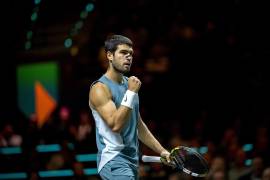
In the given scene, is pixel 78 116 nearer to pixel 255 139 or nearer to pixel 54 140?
pixel 54 140

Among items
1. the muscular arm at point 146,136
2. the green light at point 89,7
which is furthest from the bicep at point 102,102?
the green light at point 89,7

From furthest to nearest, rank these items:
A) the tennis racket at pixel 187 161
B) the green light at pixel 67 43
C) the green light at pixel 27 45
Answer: the green light at pixel 27 45, the green light at pixel 67 43, the tennis racket at pixel 187 161

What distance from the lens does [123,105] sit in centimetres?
501

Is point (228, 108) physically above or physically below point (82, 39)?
below

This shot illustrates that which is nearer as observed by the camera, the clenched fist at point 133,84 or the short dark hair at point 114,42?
the clenched fist at point 133,84

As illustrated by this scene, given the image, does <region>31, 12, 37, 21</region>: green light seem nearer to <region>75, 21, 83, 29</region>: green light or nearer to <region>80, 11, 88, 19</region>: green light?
<region>75, 21, 83, 29</region>: green light

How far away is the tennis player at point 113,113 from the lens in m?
5.16

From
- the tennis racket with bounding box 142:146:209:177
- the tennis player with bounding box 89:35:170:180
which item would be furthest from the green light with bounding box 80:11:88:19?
the tennis racket with bounding box 142:146:209:177

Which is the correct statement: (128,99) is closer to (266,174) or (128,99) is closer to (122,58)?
(122,58)

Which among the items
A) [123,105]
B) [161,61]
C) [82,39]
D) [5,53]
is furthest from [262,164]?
[5,53]

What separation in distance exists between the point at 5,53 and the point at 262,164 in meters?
7.16

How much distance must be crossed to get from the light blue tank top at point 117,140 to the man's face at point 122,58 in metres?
0.14

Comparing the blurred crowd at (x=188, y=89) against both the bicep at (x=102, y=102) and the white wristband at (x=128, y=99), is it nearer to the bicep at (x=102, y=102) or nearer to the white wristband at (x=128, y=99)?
the bicep at (x=102, y=102)

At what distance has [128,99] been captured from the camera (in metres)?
5.04
